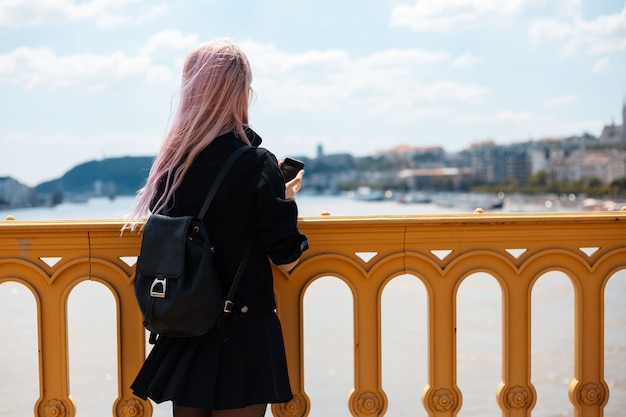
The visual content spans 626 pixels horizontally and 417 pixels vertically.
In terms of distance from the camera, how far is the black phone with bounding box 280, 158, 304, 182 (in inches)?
101

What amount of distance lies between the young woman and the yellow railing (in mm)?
491

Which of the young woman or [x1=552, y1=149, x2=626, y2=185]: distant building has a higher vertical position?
[x1=552, y1=149, x2=626, y2=185]: distant building

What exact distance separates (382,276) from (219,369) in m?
0.85

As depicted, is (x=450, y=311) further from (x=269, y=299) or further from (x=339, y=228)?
(x=269, y=299)

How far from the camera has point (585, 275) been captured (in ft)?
9.74

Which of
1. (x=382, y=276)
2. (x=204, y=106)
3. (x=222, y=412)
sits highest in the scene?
(x=204, y=106)

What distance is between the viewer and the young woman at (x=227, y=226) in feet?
7.38

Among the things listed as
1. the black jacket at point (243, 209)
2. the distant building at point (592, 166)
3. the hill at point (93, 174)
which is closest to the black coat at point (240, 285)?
the black jacket at point (243, 209)

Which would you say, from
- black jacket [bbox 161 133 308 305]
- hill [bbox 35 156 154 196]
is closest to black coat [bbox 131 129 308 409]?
black jacket [bbox 161 133 308 305]

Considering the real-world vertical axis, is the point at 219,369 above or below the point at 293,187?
below

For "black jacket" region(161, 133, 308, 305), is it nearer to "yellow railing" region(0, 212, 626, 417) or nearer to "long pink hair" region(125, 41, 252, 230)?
"long pink hair" region(125, 41, 252, 230)

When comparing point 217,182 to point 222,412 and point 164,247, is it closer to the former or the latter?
point 164,247

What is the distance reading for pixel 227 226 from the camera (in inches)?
88.8

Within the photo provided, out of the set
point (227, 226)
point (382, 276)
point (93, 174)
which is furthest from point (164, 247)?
point (93, 174)
